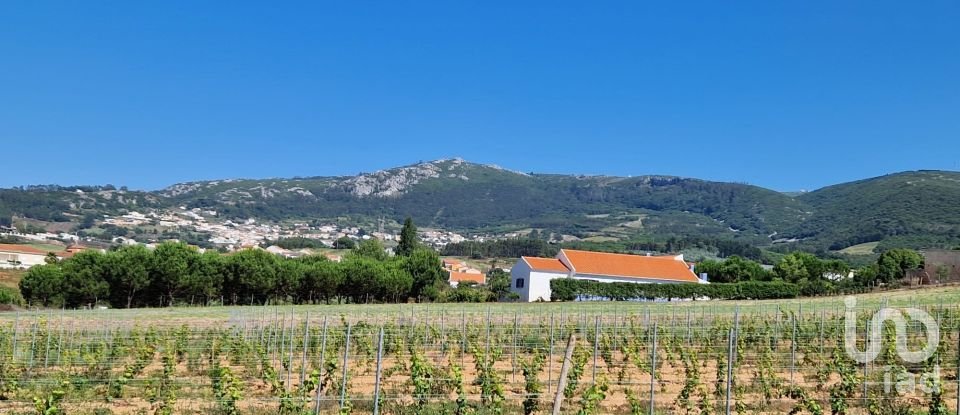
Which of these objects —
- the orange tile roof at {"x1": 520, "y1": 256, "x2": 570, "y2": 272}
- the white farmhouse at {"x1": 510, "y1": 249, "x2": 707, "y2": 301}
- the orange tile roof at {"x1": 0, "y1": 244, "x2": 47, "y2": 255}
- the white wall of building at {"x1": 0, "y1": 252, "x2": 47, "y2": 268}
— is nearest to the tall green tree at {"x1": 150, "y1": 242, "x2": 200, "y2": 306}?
the white farmhouse at {"x1": 510, "y1": 249, "x2": 707, "y2": 301}

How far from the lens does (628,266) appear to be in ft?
230

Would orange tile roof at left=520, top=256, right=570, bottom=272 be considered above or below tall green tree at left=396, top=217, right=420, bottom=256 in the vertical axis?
below

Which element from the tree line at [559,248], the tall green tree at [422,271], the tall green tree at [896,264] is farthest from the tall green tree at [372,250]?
the tree line at [559,248]

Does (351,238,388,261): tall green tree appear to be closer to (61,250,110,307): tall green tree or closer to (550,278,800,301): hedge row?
(550,278,800,301): hedge row

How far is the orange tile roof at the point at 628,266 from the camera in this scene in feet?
222

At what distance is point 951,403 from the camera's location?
14.2 metres

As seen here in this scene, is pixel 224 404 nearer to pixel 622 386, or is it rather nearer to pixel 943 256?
pixel 622 386

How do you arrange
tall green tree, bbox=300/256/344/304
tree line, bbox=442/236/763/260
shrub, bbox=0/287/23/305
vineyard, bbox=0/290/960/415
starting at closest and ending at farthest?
vineyard, bbox=0/290/960/415 < shrub, bbox=0/287/23/305 < tall green tree, bbox=300/256/344/304 < tree line, bbox=442/236/763/260

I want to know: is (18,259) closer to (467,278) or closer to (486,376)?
(467,278)

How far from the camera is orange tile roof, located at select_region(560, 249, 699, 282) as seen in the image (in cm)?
6762

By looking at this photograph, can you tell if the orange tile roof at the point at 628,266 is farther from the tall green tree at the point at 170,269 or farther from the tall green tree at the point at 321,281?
the tall green tree at the point at 170,269

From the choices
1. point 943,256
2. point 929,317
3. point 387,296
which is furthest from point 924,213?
point 929,317
